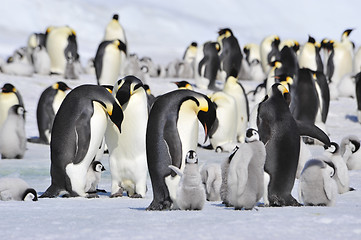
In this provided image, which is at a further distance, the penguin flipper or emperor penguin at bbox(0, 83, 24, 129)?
emperor penguin at bbox(0, 83, 24, 129)

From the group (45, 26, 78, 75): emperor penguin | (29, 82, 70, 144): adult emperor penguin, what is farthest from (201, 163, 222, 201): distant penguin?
(45, 26, 78, 75): emperor penguin

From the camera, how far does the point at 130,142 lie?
5523 mm

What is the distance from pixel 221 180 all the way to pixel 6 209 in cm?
176

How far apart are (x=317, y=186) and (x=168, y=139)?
104 cm

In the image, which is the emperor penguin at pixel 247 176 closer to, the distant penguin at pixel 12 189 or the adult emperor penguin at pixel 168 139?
the adult emperor penguin at pixel 168 139

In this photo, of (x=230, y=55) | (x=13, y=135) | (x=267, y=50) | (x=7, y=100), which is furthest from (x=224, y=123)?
(x=267, y=50)

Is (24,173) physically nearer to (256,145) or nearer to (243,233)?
(256,145)

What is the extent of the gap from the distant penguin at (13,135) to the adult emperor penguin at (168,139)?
414 cm

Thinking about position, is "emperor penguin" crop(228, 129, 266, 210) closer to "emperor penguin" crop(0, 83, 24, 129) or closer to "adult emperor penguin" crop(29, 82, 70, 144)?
"adult emperor penguin" crop(29, 82, 70, 144)

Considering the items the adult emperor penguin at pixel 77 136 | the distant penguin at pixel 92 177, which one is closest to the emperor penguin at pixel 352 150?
the distant penguin at pixel 92 177

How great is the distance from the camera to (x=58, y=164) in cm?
561

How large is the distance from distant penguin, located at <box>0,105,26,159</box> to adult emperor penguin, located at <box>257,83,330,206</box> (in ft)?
14.3

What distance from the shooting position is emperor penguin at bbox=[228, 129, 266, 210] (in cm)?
409

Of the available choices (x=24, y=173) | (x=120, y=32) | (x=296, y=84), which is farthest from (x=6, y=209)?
(x=120, y=32)
